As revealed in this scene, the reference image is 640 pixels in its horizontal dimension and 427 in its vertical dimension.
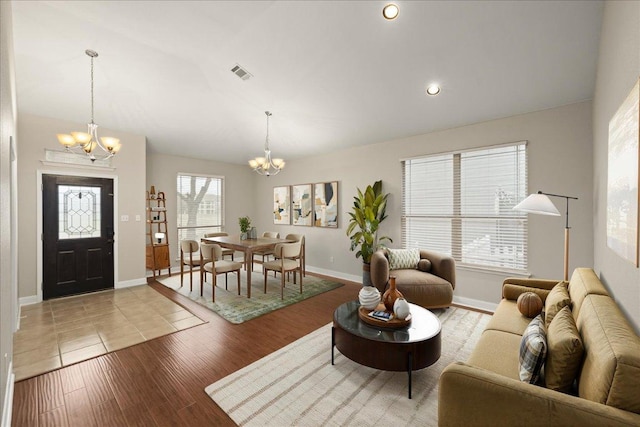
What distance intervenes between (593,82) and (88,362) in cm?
587

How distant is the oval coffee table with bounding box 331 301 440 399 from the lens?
6.69 feet

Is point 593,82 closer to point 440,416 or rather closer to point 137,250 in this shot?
point 440,416

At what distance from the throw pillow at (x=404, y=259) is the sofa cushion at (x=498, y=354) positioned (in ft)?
6.47

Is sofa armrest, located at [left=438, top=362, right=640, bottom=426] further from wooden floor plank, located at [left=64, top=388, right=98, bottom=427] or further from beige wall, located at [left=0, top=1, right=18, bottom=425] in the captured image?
beige wall, located at [left=0, top=1, right=18, bottom=425]

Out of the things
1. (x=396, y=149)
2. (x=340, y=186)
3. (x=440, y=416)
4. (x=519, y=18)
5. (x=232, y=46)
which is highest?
(x=232, y=46)

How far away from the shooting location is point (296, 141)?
A: 5574 millimetres

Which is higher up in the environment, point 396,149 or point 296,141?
point 296,141

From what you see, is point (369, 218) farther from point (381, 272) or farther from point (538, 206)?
point (538, 206)

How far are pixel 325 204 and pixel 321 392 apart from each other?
4132 mm

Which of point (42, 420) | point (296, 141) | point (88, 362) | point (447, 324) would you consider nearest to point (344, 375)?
point (447, 324)

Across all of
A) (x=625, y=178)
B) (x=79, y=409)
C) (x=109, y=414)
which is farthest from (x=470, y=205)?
(x=79, y=409)

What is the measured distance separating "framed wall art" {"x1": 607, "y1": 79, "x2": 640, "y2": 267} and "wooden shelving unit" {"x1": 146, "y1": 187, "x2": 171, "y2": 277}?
6.51m

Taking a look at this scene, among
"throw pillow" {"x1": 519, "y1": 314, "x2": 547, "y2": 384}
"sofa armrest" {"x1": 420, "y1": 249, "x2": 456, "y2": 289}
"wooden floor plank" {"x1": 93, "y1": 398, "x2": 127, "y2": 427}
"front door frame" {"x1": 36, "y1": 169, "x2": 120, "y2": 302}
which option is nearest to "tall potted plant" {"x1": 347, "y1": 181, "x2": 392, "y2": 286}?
"sofa armrest" {"x1": 420, "y1": 249, "x2": 456, "y2": 289}

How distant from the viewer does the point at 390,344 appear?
204 centimetres
